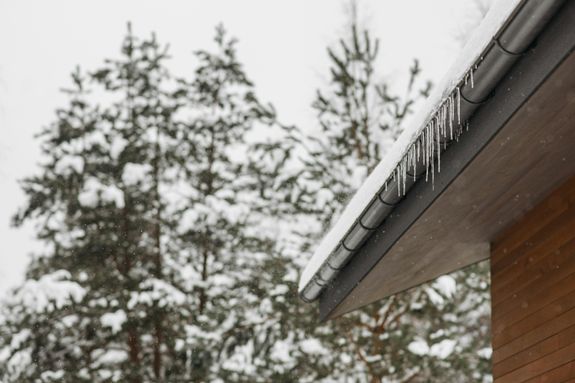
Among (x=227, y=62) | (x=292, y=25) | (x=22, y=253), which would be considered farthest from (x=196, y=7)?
(x=227, y=62)

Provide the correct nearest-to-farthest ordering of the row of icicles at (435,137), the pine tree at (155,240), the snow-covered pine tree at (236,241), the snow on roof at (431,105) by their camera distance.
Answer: the snow on roof at (431,105) < the row of icicles at (435,137) < the snow-covered pine tree at (236,241) < the pine tree at (155,240)

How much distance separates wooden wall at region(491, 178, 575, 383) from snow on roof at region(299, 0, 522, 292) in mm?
860

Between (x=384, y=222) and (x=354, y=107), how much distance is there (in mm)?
7239

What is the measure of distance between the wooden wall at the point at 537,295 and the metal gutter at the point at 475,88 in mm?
765

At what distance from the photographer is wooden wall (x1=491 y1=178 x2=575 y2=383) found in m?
3.25

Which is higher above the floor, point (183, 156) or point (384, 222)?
point (183, 156)

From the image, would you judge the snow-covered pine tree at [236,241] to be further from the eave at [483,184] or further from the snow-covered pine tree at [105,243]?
the eave at [483,184]

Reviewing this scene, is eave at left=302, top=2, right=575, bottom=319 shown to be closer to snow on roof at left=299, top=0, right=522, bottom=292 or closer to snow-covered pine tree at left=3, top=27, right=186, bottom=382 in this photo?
snow on roof at left=299, top=0, right=522, bottom=292

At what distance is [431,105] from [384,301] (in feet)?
24.5

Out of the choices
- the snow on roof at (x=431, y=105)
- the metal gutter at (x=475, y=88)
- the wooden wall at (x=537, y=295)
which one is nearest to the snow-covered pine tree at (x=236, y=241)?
the wooden wall at (x=537, y=295)

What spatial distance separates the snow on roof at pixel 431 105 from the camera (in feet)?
7.15

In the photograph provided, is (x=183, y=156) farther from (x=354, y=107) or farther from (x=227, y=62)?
(x=354, y=107)

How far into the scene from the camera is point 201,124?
12.3 meters

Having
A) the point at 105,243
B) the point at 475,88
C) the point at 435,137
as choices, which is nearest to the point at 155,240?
the point at 105,243
